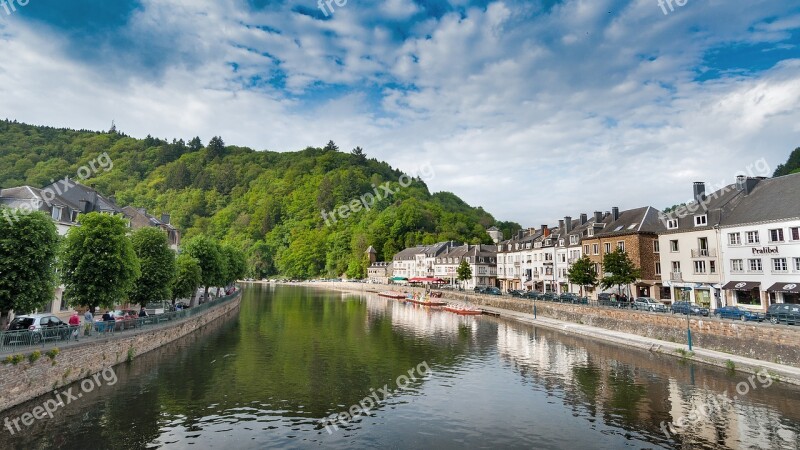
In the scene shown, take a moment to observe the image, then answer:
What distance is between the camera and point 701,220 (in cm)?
4572

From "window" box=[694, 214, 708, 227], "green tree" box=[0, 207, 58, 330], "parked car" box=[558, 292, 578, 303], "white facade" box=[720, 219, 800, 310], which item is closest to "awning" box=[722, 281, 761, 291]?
"white facade" box=[720, 219, 800, 310]

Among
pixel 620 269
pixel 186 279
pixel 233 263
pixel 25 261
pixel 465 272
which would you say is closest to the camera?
pixel 25 261

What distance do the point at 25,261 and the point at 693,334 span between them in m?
44.4

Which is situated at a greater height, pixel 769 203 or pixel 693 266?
pixel 769 203

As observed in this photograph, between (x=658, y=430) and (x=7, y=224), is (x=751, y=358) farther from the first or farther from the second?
(x=7, y=224)

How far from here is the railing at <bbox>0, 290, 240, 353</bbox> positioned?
18875 millimetres

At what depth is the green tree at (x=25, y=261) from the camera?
69.7 ft

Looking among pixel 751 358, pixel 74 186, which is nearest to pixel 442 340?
pixel 751 358

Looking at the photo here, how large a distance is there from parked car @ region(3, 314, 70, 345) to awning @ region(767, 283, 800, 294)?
173ft

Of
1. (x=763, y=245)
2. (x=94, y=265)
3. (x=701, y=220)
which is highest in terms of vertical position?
(x=701, y=220)

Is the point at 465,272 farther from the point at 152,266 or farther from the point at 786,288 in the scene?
the point at 152,266

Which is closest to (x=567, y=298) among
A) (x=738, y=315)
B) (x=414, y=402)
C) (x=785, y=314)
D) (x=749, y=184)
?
(x=738, y=315)

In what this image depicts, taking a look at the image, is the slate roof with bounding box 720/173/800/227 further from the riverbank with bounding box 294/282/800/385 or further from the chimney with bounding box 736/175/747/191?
the riverbank with bounding box 294/282/800/385

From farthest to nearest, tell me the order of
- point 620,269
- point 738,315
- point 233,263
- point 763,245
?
point 233,263
point 620,269
point 763,245
point 738,315
